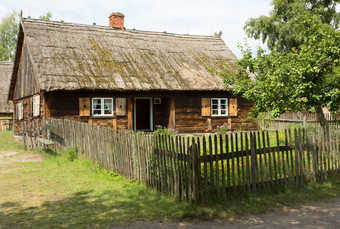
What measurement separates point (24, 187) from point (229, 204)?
4838 millimetres

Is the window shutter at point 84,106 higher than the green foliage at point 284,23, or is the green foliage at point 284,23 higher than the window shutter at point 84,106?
the green foliage at point 284,23

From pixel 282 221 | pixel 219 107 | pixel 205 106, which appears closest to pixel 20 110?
pixel 205 106

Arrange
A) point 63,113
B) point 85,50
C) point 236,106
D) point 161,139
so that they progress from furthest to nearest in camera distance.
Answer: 1. point 236,106
2. point 85,50
3. point 63,113
4. point 161,139

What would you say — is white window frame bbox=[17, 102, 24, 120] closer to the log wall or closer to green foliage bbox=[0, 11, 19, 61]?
the log wall

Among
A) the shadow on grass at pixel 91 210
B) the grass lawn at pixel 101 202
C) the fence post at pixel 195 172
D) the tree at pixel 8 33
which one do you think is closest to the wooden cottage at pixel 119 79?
the grass lawn at pixel 101 202

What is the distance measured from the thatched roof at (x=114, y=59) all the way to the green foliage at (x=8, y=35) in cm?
3053

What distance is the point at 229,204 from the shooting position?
229 inches

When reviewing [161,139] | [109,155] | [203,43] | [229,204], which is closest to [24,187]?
[109,155]

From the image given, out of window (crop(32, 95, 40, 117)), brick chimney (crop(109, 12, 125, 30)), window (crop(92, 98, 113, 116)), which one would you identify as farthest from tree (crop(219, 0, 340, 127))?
brick chimney (crop(109, 12, 125, 30))

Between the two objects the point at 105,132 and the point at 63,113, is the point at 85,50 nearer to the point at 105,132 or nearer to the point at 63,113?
the point at 63,113

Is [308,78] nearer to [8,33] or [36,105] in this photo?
[36,105]

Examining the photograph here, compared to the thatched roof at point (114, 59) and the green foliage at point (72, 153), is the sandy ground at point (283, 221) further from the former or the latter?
the thatched roof at point (114, 59)

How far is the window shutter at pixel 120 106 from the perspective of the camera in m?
16.4

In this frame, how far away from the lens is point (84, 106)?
1555cm
